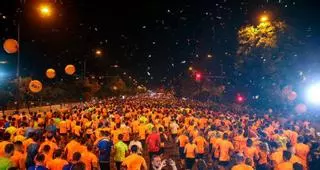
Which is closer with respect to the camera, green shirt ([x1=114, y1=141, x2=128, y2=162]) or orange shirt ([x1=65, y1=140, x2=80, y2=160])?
orange shirt ([x1=65, y1=140, x2=80, y2=160])

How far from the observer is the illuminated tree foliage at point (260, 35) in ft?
104

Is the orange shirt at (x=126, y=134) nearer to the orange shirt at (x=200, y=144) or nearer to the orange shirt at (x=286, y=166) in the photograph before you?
the orange shirt at (x=200, y=144)

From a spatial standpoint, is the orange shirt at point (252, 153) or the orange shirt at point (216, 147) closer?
the orange shirt at point (252, 153)

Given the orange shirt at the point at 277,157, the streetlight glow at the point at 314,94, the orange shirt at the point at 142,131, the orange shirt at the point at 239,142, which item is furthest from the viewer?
the streetlight glow at the point at 314,94

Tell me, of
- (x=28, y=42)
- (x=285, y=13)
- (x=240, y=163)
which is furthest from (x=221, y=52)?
(x=240, y=163)

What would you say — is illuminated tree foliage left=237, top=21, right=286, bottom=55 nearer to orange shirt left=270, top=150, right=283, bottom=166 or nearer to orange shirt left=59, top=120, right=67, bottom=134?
orange shirt left=59, top=120, right=67, bottom=134

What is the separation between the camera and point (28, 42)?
39312 mm

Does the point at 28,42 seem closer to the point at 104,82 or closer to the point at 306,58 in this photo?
the point at 306,58

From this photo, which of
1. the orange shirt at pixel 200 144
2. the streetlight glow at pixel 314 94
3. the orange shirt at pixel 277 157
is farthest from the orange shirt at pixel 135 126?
the streetlight glow at pixel 314 94

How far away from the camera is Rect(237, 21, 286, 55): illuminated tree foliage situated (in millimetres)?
31547

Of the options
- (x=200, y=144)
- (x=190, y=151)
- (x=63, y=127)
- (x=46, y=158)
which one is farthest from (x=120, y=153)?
(x=63, y=127)

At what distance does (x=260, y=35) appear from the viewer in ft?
108

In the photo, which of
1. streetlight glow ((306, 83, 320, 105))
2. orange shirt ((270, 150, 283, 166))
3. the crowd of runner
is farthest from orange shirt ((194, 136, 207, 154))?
streetlight glow ((306, 83, 320, 105))

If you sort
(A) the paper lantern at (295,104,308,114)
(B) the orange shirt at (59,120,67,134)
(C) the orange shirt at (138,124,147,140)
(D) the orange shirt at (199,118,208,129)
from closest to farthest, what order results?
(C) the orange shirt at (138,124,147,140)
(B) the orange shirt at (59,120,67,134)
(D) the orange shirt at (199,118,208,129)
(A) the paper lantern at (295,104,308,114)
